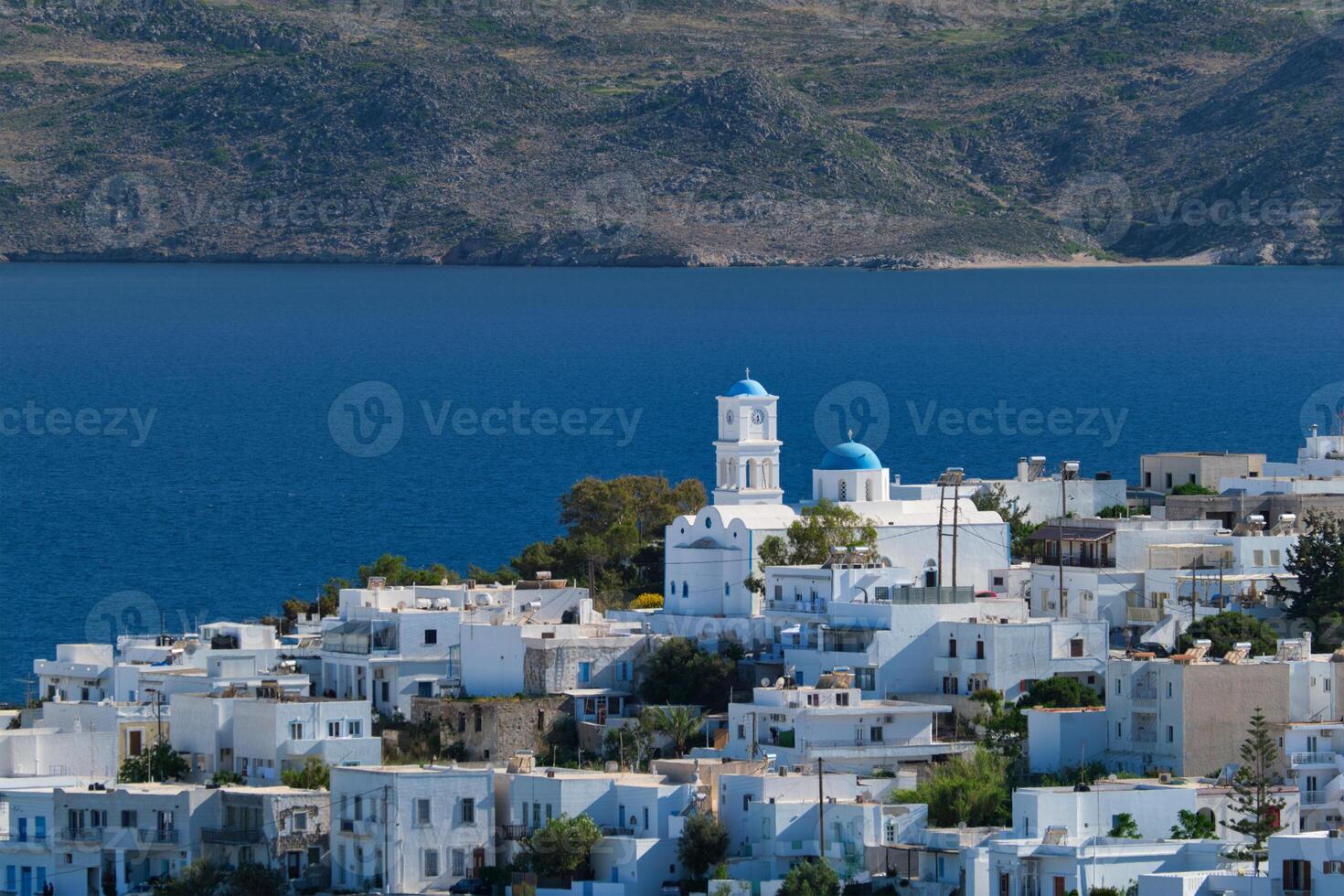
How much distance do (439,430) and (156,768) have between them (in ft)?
287

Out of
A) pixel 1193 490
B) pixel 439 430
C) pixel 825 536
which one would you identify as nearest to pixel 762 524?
pixel 825 536

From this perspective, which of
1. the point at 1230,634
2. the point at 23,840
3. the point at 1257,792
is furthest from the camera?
the point at 1230,634

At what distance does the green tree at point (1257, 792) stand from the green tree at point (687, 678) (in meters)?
9.99

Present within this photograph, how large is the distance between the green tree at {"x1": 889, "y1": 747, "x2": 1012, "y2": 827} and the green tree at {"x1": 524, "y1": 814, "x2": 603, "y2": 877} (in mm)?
4605

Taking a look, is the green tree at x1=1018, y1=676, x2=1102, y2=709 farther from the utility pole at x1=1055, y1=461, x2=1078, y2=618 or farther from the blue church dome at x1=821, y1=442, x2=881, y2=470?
the blue church dome at x1=821, y1=442, x2=881, y2=470

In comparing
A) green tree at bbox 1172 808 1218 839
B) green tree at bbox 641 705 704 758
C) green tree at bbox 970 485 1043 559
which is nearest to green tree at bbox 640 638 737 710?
green tree at bbox 641 705 704 758

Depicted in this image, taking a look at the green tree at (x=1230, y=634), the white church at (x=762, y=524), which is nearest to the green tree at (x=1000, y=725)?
the green tree at (x=1230, y=634)

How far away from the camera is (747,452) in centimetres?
6475

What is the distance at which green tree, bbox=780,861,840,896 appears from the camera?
1740 inches

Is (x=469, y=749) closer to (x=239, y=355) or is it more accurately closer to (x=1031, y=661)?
(x=1031, y=661)

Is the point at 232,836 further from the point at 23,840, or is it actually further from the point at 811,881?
the point at 811,881

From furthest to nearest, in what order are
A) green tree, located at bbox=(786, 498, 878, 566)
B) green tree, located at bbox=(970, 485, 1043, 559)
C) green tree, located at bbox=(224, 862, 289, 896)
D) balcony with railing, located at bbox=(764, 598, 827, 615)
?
green tree, located at bbox=(970, 485, 1043, 559) < green tree, located at bbox=(786, 498, 878, 566) < balcony with railing, located at bbox=(764, 598, 827, 615) < green tree, located at bbox=(224, 862, 289, 896)

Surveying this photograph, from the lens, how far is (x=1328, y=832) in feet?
136

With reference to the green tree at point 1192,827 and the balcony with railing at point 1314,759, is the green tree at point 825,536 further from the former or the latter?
the green tree at point 1192,827
